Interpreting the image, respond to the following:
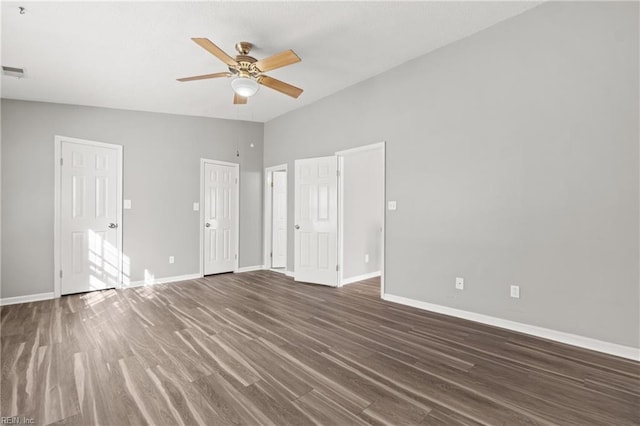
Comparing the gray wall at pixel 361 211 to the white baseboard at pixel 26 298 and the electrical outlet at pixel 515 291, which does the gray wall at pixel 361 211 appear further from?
the white baseboard at pixel 26 298

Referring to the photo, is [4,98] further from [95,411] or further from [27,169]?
[95,411]

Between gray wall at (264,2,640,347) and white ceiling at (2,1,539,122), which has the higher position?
white ceiling at (2,1,539,122)

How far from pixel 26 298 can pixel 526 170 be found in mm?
6454

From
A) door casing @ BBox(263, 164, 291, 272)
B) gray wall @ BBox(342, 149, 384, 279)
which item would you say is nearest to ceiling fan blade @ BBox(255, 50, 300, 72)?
gray wall @ BBox(342, 149, 384, 279)

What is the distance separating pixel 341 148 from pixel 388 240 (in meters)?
1.68

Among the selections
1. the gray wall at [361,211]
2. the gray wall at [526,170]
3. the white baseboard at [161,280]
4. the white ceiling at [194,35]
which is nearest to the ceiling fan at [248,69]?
the white ceiling at [194,35]

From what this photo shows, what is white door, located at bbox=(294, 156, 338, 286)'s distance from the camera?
16.0 feet

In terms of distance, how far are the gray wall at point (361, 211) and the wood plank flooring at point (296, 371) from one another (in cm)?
160

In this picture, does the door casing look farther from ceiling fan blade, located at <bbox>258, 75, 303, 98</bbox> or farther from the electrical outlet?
the electrical outlet

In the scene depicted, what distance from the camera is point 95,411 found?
1.81 m

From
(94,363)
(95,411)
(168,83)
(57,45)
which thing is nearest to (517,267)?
(95,411)

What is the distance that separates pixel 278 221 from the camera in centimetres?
658

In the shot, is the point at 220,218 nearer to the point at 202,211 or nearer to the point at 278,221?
the point at 202,211

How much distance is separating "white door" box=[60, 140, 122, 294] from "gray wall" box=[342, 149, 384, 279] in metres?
3.73
